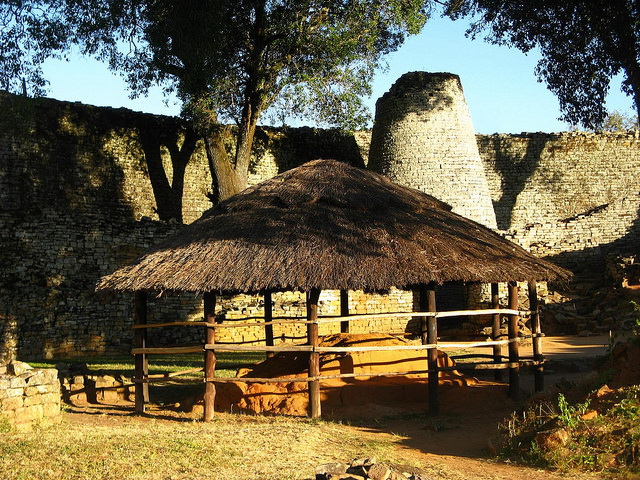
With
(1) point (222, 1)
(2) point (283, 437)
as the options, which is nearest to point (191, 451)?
(2) point (283, 437)

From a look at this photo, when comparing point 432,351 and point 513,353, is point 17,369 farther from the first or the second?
point 513,353

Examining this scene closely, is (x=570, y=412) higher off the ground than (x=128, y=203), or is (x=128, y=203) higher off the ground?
(x=128, y=203)

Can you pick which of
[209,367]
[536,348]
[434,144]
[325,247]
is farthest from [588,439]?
[434,144]

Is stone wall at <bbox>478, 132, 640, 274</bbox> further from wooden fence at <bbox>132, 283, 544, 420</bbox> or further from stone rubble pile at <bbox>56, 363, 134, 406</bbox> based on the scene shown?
stone rubble pile at <bbox>56, 363, 134, 406</bbox>

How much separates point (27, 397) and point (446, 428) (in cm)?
542

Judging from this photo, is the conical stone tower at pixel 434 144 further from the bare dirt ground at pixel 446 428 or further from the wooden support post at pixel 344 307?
the bare dirt ground at pixel 446 428

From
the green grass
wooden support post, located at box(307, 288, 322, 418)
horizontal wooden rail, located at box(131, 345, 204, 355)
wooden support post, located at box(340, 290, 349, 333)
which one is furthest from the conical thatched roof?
the green grass

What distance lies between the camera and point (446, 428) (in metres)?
9.87

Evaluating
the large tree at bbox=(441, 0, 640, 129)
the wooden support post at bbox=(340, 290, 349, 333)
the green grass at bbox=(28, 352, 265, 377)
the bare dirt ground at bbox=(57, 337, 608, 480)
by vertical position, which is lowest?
the bare dirt ground at bbox=(57, 337, 608, 480)

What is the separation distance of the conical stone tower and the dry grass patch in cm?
1434

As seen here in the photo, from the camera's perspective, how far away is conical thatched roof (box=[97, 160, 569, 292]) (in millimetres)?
10406

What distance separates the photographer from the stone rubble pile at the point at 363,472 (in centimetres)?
645

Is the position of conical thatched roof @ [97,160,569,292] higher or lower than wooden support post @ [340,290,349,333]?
higher

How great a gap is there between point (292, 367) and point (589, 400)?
488 centimetres
